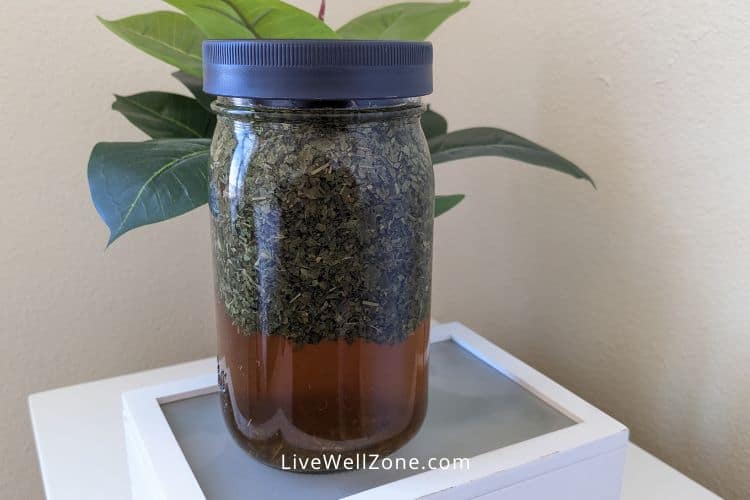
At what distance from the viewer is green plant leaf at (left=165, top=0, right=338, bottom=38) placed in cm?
41

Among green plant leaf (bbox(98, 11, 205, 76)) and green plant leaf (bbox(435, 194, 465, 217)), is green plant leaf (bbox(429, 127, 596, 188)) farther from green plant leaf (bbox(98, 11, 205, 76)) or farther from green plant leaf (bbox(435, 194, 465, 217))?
green plant leaf (bbox(98, 11, 205, 76))

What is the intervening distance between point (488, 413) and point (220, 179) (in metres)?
0.28

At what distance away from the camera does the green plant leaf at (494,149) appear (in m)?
0.55

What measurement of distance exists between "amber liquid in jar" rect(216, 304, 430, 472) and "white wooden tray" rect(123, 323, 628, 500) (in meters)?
0.02

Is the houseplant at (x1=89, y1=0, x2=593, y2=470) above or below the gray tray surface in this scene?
above

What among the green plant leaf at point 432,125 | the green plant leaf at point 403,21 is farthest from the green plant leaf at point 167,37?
the green plant leaf at point 432,125

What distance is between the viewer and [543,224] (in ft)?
2.49

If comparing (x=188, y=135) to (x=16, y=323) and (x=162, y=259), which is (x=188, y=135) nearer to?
(x=162, y=259)

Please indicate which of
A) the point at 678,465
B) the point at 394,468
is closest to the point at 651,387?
the point at 678,465

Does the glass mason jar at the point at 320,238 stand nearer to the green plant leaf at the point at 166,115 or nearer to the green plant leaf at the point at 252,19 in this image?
the green plant leaf at the point at 252,19

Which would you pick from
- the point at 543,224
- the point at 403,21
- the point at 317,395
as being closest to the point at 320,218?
the point at 317,395

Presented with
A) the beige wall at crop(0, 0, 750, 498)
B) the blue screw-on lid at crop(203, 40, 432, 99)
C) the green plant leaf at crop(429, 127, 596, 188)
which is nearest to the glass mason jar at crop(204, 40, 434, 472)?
the blue screw-on lid at crop(203, 40, 432, 99)

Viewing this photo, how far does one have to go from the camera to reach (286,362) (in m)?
0.40

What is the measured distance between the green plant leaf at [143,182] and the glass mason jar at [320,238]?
0.11 ft
